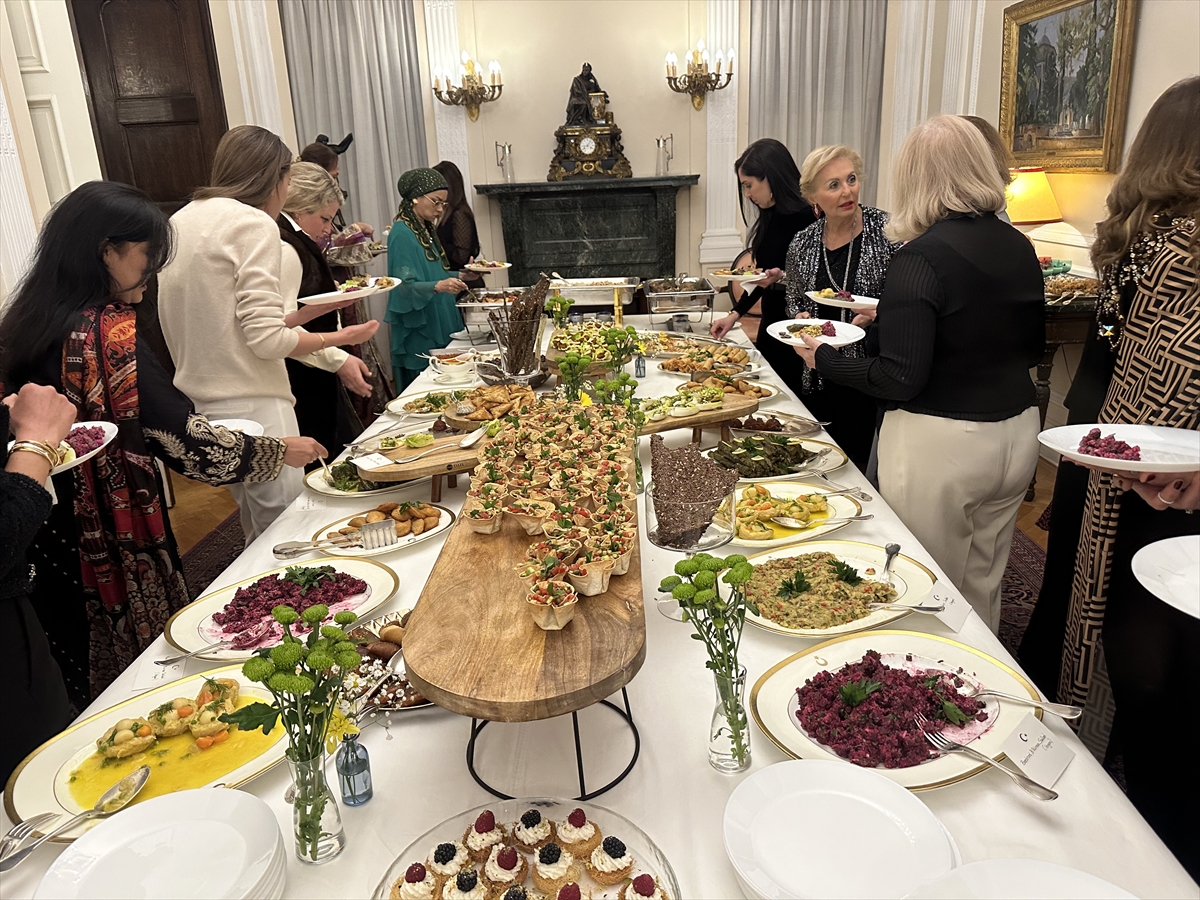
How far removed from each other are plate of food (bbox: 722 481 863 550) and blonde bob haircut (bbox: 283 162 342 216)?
8.21ft

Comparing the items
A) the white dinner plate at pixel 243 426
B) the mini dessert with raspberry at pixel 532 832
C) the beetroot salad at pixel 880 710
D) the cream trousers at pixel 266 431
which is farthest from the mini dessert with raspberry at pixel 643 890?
the cream trousers at pixel 266 431

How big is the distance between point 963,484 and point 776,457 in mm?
491

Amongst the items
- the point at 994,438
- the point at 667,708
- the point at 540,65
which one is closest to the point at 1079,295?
the point at 994,438

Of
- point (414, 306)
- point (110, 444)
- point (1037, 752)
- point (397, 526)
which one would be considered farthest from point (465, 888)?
point (414, 306)

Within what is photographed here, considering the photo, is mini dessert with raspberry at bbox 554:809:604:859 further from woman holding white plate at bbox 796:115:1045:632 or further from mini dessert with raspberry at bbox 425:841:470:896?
woman holding white plate at bbox 796:115:1045:632

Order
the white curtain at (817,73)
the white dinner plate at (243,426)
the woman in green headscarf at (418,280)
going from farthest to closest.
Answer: the white curtain at (817,73) < the woman in green headscarf at (418,280) < the white dinner plate at (243,426)

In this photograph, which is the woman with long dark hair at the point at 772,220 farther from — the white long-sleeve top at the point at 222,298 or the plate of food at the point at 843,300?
the white long-sleeve top at the point at 222,298

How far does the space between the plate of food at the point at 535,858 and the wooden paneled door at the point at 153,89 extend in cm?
605

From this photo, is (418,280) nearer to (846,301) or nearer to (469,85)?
(846,301)

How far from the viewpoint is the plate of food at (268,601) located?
1.45 meters

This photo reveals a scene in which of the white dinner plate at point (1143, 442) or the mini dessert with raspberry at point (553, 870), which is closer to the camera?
the mini dessert with raspberry at point (553, 870)

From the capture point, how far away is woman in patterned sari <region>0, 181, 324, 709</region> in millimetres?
1922

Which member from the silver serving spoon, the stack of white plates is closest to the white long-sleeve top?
the silver serving spoon

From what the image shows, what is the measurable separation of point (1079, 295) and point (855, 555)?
301cm
